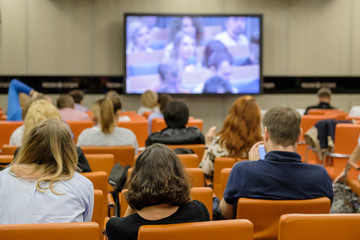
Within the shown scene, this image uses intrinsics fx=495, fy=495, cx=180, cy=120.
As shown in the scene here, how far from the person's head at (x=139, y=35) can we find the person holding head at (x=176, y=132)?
256 inches

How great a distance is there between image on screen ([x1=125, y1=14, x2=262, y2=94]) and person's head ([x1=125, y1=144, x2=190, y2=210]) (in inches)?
379

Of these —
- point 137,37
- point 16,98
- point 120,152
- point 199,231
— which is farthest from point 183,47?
point 199,231

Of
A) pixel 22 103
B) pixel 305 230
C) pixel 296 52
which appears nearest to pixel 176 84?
pixel 296 52

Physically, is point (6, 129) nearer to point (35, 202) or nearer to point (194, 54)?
point (35, 202)

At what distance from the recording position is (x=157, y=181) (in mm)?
2129

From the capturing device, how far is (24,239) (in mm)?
1924

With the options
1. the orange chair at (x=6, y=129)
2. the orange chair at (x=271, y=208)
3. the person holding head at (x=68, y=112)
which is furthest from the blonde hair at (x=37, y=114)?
the person holding head at (x=68, y=112)

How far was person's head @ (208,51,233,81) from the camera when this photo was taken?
38.7 feet

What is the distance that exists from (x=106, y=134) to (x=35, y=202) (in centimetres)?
297

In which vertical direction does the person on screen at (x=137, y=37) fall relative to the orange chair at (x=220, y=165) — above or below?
above

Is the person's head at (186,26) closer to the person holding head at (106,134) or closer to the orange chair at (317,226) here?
the person holding head at (106,134)

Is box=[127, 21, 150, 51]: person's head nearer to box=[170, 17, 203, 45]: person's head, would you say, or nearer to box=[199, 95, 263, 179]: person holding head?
box=[170, 17, 203, 45]: person's head

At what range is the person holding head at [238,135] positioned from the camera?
426cm

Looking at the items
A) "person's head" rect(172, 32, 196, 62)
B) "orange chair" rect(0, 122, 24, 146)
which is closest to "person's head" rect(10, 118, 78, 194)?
"orange chair" rect(0, 122, 24, 146)
